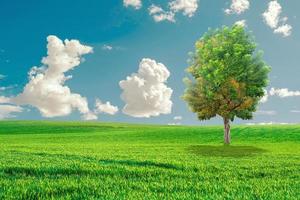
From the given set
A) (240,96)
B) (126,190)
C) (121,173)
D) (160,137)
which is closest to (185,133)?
(160,137)

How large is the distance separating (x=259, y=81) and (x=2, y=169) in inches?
1862

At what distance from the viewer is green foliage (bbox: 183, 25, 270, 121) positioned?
60094 millimetres

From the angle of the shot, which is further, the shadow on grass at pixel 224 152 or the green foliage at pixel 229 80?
the green foliage at pixel 229 80

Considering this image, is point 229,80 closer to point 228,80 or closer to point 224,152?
point 228,80

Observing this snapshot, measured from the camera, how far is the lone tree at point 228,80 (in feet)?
197

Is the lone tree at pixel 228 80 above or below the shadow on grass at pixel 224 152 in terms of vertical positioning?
above

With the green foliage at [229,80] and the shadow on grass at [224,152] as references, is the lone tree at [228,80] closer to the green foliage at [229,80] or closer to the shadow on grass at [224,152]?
the green foliage at [229,80]

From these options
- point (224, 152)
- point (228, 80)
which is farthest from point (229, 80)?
point (224, 152)

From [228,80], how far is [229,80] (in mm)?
142

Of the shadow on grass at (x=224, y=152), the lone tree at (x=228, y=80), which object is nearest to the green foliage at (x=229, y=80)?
the lone tree at (x=228, y=80)

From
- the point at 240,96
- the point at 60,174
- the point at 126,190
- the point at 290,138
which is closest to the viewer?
the point at 126,190

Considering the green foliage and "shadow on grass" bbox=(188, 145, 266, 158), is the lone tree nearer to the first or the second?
the green foliage

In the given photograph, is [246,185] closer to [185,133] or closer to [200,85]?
[200,85]

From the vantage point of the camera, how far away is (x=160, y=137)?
271ft
